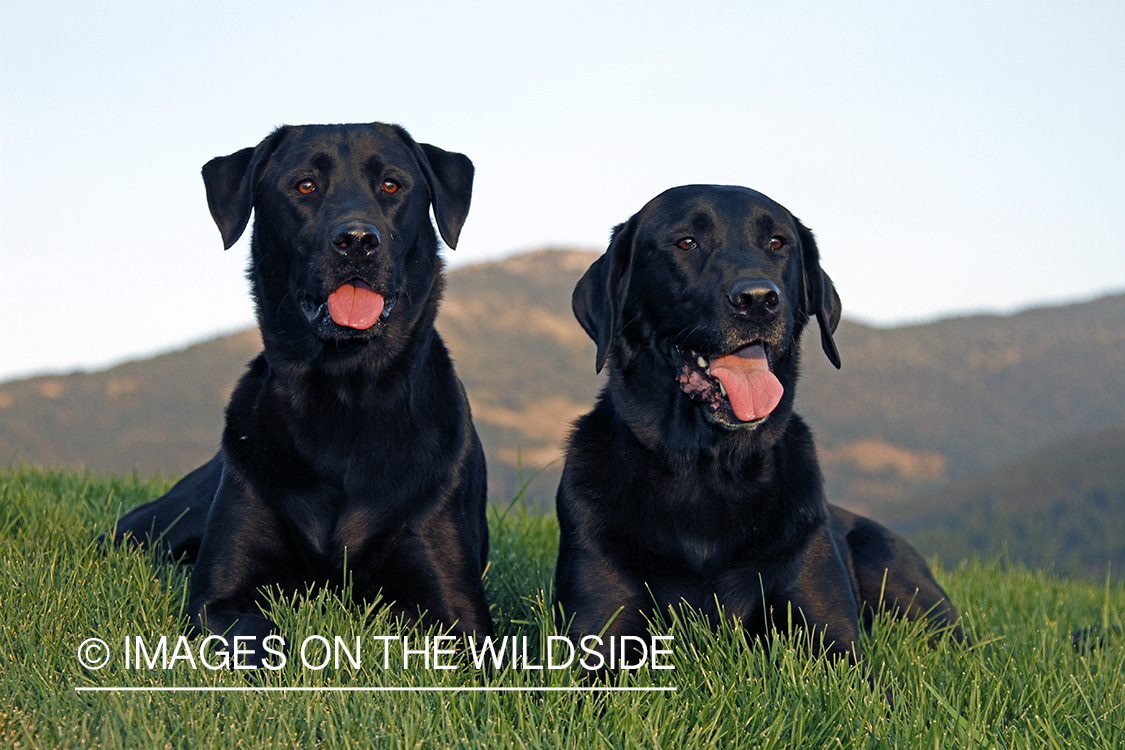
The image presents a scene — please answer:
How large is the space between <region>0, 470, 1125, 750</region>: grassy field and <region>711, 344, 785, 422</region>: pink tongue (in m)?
0.84

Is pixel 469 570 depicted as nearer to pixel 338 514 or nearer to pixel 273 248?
pixel 338 514

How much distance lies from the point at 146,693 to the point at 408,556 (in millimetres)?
1216

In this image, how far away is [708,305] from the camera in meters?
3.95

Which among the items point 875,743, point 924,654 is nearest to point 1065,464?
point 924,654

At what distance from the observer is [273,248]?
444 cm

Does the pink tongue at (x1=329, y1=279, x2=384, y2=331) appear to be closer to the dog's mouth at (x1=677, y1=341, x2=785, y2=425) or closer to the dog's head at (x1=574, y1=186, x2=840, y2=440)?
the dog's head at (x1=574, y1=186, x2=840, y2=440)

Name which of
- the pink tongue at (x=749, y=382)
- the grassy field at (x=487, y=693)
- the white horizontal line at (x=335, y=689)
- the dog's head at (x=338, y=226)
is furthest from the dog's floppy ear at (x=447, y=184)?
the white horizontal line at (x=335, y=689)

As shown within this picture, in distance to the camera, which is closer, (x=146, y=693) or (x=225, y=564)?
(x=146, y=693)

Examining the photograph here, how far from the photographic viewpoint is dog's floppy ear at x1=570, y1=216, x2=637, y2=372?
426 cm

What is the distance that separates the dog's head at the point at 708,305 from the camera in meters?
3.95

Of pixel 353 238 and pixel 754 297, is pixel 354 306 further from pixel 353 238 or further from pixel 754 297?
pixel 754 297

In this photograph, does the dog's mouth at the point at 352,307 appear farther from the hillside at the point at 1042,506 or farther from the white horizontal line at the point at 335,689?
the hillside at the point at 1042,506

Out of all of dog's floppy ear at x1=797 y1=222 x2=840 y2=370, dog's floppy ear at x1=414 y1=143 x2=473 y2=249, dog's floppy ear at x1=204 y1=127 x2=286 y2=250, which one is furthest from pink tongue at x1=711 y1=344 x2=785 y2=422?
dog's floppy ear at x1=204 y1=127 x2=286 y2=250

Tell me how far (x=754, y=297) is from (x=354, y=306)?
161cm
